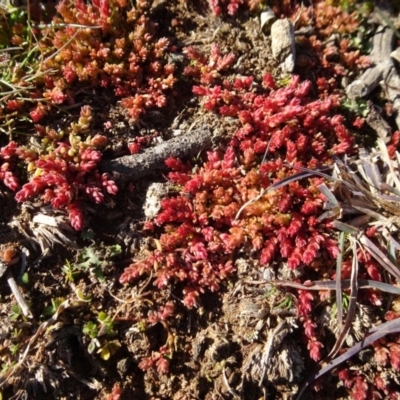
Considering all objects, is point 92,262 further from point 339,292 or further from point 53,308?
point 339,292

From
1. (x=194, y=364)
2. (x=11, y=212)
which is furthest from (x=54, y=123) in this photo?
(x=194, y=364)

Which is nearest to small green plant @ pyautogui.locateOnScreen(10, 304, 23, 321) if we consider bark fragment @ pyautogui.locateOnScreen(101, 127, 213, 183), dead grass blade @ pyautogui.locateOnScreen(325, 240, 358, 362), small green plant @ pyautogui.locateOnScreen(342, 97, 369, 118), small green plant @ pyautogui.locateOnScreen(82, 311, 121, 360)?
small green plant @ pyautogui.locateOnScreen(82, 311, 121, 360)

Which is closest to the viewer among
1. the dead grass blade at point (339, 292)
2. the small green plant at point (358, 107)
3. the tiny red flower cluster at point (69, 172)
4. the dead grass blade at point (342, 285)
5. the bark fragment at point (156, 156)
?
the dead grass blade at point (339, 292)

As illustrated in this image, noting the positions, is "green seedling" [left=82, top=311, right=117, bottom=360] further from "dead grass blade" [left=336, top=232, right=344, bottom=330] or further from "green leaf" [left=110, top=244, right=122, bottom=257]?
"dead grass blade" [left=336, top=232, right=344, bottom=330]

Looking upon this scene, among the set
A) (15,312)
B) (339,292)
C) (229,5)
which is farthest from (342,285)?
(229,5)

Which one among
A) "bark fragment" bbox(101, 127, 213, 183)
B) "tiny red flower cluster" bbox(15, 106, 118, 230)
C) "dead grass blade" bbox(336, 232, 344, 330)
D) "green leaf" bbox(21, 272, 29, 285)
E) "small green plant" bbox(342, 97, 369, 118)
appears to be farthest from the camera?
"small green plant" bbox(342, 97, 369, 118)

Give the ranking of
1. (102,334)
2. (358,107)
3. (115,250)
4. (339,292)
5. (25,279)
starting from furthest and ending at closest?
(358,107), (115,250), (25,279), (102,334), (339,292)

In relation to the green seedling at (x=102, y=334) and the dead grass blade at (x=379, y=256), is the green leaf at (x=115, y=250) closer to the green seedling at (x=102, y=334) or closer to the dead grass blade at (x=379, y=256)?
the green seedling at (x=102, y=334)

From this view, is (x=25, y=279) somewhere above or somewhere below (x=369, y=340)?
above

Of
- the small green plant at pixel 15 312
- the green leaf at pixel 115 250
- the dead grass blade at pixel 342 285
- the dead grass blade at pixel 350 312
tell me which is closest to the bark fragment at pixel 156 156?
the green leaf at pixel 115 250
